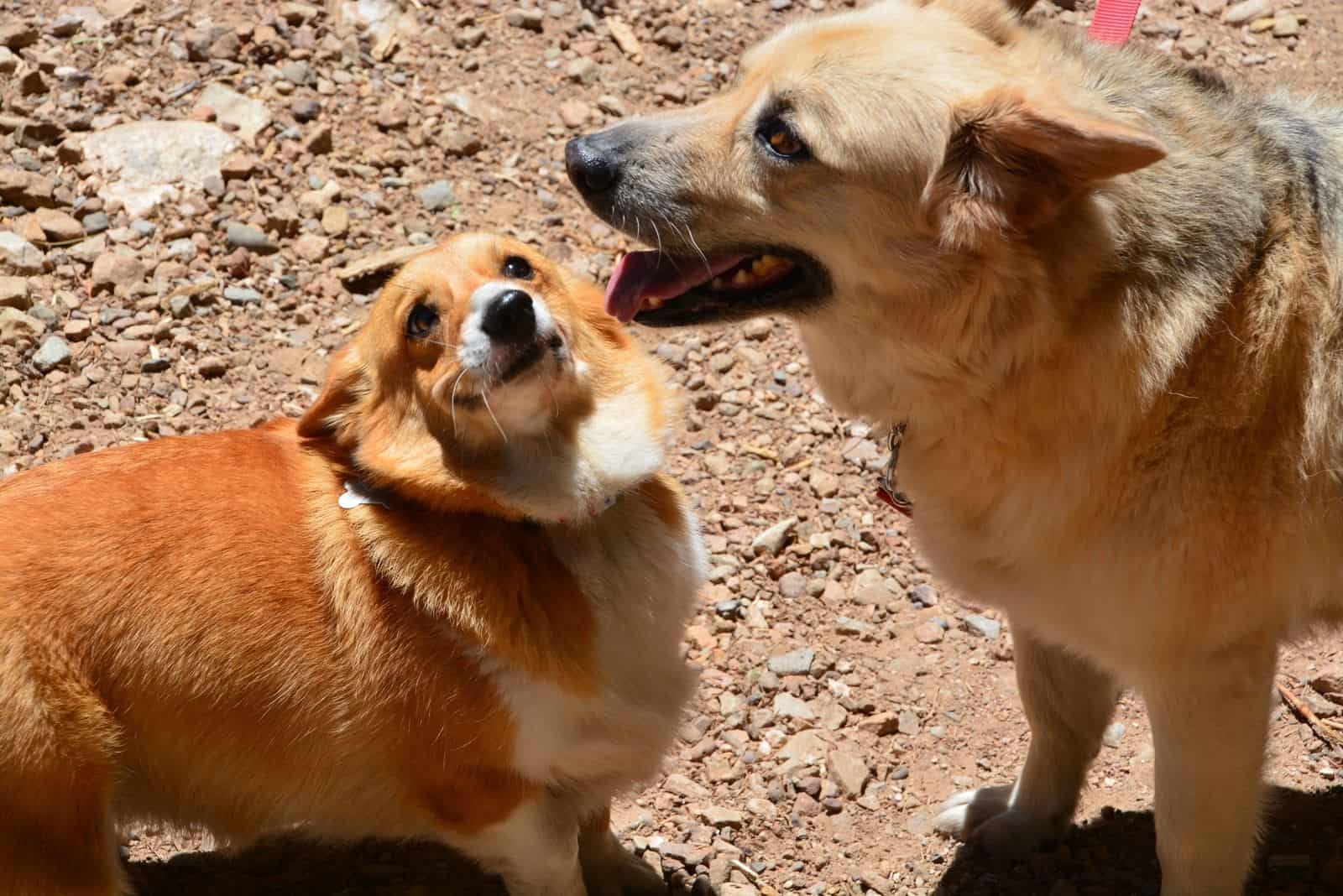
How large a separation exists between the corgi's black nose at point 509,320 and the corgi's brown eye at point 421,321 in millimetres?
244

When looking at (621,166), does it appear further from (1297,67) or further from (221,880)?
(1297,67)

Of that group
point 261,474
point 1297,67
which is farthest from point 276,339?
point 1297,67

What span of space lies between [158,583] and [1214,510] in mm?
2499

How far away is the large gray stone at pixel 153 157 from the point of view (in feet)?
18.1

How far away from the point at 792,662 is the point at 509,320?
1.79 m

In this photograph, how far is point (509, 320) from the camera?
3.20 m

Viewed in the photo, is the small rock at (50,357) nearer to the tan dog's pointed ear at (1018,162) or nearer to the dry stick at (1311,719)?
the tan dog's pointed ear at (1018,162)

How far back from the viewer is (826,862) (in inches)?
151

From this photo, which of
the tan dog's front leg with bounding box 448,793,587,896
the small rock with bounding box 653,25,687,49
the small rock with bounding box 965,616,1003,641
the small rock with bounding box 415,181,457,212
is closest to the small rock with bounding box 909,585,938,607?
the small rock with bounding box 965,616,1003,641

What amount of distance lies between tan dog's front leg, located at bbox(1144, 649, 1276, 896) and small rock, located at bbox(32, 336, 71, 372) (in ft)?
13.5

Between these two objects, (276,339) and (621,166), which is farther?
(276,339)

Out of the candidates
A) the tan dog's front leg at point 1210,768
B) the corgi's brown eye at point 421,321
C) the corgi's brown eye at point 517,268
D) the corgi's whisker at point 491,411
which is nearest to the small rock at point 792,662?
the tan dog's front leg at point 1210,768

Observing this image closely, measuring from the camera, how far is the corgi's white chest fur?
3234 mm

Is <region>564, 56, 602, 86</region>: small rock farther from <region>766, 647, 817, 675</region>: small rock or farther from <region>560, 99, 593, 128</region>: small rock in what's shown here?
<region>766, 647, 817, 675</region>: small rock
